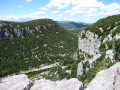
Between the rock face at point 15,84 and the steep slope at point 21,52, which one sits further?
the steep slope at point 21,52

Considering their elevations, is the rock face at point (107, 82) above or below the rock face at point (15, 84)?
below

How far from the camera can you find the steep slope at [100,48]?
119ft

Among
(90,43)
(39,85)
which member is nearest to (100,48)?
(90,43)

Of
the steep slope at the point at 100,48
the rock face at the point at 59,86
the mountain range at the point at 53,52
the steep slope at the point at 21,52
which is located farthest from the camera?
the steep slope at the point at 21,52

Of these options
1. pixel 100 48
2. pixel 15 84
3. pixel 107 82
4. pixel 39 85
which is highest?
pixel 15 84

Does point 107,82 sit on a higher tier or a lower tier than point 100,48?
higher

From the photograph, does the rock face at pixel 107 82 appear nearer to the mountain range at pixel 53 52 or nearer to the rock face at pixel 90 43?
the mountain range at pixel 53 52

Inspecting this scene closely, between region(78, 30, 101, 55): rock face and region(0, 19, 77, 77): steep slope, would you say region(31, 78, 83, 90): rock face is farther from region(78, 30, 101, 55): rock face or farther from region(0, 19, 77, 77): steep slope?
region(0, 19, 77, 77): steep slope

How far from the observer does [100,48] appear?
210 feet

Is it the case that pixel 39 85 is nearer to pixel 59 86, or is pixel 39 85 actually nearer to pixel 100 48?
pixel 59 86

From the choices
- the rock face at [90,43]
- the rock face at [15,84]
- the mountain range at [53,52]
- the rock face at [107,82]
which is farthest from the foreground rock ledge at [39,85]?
the rock face at [90,43]

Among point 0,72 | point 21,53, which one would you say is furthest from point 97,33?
point 21,53

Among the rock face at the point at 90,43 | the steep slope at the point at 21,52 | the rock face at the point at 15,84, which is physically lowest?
the steep slope at the point at 21,52

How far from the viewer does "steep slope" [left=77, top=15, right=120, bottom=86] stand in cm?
3634
